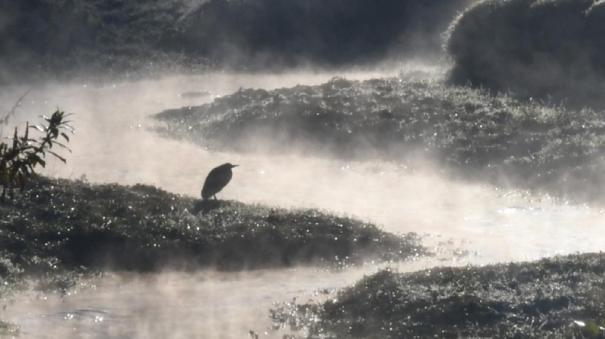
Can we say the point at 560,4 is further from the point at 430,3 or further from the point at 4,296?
the point at 4,296

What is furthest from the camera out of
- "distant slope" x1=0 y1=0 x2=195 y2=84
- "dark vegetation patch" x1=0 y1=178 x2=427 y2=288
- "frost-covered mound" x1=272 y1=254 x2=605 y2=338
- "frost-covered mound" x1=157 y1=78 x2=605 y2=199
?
"distant slope" x1=0 y1=0 x2=195 y2=84

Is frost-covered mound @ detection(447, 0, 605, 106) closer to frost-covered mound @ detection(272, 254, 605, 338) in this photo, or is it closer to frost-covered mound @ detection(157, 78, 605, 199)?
frost-covered mound @ detection(157, 78, 605, 199)

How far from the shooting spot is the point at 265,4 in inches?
1426

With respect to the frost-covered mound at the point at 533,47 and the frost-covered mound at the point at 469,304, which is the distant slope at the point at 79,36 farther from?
the frost-covered mound at the point at 469,304

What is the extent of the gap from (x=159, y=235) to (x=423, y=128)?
842cm

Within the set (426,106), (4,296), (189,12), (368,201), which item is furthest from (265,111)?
(189,12)

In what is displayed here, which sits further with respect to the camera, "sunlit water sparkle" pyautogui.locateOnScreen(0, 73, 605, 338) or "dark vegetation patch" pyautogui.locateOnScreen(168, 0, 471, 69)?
"dark vegetation patch" pyautogui.locateOnScreen(168, 0, 471, 69)

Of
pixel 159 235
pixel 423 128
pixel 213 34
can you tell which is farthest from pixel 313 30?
pixel 159 235

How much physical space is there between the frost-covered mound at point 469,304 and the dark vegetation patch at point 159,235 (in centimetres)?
223

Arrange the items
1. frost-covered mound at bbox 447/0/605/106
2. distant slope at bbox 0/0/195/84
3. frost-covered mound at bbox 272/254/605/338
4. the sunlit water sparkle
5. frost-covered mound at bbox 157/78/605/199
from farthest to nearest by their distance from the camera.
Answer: distant slope at bbox 0/0/195/84 → frost-covered mound at bbox 447/0/605/106 → frost-covered mound at bbox 157/78/605/199 → the sunlit water sparkle → frost-covered mound at bbox 272/254/605/338

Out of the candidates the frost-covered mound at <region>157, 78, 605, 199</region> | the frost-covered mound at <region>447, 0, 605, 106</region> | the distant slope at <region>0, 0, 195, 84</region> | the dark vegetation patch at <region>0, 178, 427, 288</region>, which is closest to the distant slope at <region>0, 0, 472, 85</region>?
the distant slope at <region>0, 0, 195, 84</region>

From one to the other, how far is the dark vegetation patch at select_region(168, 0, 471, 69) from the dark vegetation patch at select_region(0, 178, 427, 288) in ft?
58.3

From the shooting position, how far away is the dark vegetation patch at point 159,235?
13758 mm

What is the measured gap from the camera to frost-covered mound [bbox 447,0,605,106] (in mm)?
24172
